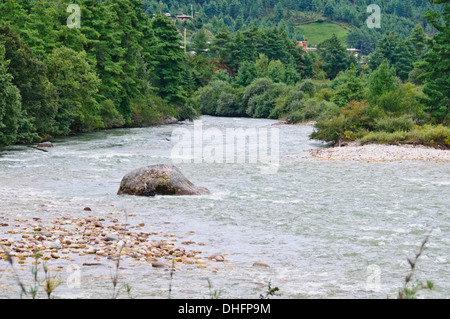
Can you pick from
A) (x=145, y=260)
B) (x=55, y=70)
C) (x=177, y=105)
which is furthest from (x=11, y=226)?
(x=177, y=105)

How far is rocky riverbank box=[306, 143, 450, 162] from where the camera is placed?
32562 mm

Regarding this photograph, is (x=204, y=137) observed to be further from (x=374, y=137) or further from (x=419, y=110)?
(x=419, y=110)

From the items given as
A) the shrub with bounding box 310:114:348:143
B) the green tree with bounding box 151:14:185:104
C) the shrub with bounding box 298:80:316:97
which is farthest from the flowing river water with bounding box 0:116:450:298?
the shrub with bounding box 298:80:316:97

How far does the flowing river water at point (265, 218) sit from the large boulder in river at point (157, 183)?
0.55 metres

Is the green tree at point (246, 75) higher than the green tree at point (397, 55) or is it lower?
lower

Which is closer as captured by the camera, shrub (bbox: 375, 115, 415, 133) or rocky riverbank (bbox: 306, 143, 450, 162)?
rocky riverbank (bbox: 306, 143, 450, 162)

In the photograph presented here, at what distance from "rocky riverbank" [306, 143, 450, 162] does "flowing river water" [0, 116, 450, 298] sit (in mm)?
1916

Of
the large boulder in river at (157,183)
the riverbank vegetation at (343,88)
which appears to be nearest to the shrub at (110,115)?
the riverbank vegetation at (343,88)

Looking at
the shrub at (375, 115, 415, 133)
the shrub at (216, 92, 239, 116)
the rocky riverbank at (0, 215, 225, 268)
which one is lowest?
the shrub at (216, 92, 239, 116)

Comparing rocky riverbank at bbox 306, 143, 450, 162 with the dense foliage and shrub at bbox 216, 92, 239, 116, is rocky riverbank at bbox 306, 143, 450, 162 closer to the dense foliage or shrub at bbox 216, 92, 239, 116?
the dense foliage

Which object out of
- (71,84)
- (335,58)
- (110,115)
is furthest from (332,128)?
(335,58)

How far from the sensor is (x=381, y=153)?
113ft

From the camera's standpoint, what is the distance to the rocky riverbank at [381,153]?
3256 centimetres

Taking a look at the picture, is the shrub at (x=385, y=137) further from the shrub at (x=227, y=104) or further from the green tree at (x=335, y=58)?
the green tree at (x=335, y=58)
